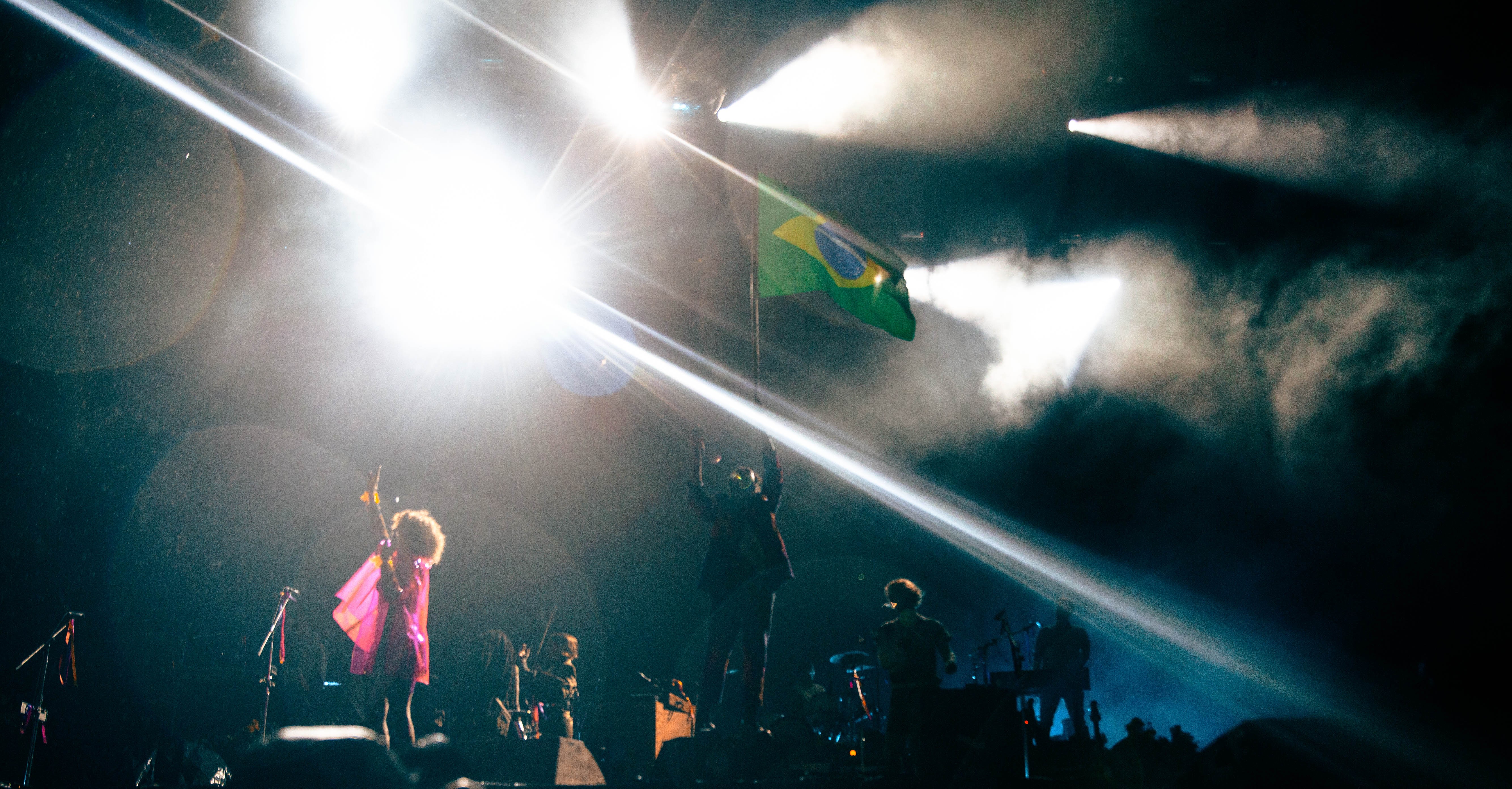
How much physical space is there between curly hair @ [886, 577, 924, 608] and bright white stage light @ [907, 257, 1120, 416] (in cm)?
654

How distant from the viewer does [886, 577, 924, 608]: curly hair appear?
562 cm

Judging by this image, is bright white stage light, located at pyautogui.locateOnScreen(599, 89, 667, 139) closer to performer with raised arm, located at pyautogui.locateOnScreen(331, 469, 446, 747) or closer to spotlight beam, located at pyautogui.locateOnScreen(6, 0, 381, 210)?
spotlight beam, located at pyautogui.locateOnScreen(6, 0, 381, 210)

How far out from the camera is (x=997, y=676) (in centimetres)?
866

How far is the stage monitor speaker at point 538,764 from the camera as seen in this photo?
165 inches

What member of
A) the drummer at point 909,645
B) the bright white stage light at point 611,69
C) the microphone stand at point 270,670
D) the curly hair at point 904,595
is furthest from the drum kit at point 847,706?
the bright white stage light at point 611,69

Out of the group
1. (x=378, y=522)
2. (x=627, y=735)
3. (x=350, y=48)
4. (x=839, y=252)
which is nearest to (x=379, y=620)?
(x=378, y=522)

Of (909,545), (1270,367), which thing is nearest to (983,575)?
(909,545)

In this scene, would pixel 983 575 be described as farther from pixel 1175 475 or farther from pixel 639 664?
pixel 639 664

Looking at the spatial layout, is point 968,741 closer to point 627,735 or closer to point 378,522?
point 627,735

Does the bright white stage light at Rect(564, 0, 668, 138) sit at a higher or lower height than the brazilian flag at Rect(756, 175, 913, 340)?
higher

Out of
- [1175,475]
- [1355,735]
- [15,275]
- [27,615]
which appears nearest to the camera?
[1355,735]

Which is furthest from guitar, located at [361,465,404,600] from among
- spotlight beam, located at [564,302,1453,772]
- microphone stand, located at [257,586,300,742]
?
spotlight beam, located at [564,302,1453,772]

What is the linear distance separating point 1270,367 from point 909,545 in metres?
5.66

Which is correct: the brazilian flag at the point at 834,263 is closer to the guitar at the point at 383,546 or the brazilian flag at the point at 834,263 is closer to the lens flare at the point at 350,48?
the guitar at the point at 383,546
